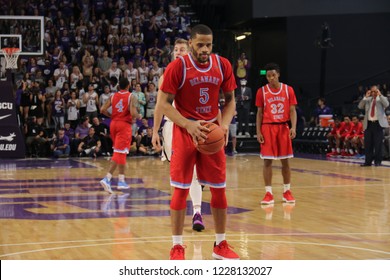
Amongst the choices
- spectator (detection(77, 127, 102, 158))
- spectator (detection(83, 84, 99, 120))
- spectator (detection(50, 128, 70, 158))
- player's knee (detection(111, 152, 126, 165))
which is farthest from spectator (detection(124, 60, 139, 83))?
player's knee (detection(111, 152, 126, 165))

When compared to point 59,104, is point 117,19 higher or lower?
higher

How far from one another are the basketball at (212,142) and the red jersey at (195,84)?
0.25 m

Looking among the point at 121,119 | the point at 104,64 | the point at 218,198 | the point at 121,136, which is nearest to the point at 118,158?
the point at 121,136

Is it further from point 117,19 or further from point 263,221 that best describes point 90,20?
point 263,221

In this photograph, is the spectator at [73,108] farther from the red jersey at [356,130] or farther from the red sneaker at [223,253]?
the red sneaker at [223,253]

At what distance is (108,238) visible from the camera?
26.6ft

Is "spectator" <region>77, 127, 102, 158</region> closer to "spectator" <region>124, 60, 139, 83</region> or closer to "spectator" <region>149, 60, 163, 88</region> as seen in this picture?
"spectator" <region>124, 60, 139, 83</region>

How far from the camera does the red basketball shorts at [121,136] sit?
13.2m

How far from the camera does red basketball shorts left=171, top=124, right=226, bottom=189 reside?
21.9 feet

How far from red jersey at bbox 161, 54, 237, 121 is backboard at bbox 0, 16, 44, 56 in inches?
674

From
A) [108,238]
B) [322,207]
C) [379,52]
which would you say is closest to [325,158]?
[379,52]

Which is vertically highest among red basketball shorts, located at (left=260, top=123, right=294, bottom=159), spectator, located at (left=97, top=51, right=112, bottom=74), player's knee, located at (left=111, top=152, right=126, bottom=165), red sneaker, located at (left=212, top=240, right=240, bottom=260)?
spectator, located at (left=97, top=51, right=112, bottom=74)

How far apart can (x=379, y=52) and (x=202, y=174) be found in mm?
24333

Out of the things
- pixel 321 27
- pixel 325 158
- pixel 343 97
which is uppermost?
pixel 321 27
